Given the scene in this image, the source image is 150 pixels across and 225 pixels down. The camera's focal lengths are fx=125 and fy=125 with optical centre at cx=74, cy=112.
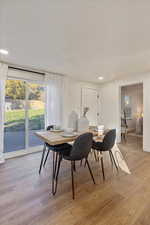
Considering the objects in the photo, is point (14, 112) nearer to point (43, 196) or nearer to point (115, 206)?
point (43, 196)

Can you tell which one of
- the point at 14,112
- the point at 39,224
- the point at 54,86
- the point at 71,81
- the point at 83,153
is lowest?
the point at 39,224

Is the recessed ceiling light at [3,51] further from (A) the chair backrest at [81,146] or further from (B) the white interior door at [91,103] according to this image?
(B) the white interior door at [91,103]

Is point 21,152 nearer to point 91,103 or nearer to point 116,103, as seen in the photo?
point 91,103

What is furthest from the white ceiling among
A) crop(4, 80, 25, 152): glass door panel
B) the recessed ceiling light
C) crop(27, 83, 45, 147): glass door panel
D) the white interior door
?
the white interior door

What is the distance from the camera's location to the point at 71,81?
14.1ft

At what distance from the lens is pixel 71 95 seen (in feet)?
14.2

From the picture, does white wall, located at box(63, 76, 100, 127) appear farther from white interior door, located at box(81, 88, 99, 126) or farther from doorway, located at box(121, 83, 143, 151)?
doorway, located at box(121, 83, 143, 151)

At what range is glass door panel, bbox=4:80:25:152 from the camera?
10.4ft

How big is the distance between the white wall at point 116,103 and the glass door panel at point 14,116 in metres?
3.04

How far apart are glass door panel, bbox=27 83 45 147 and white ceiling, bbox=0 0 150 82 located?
2.76 ft

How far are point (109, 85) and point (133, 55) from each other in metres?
2.28

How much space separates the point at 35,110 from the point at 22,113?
363 millimetres

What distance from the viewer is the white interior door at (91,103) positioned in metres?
4.68

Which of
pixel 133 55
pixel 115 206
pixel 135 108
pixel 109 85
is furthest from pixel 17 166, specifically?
pixel 135 108
